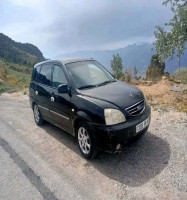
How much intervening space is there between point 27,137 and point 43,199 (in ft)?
10.2

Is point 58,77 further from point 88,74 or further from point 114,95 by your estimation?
point 114,95

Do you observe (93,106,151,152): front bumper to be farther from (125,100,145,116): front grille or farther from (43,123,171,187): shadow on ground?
(43,123,171,187): shadow on ground

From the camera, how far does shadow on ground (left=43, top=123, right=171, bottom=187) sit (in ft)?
13.8

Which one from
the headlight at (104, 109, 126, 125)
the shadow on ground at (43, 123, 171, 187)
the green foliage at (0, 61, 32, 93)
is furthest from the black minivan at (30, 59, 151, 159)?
the green foliage at (0, 61, 32, 93)

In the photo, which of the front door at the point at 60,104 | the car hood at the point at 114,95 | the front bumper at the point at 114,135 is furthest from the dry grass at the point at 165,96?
the front door at the point at 60,104

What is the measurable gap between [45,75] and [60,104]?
1444 mm

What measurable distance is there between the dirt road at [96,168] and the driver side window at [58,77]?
154 cm

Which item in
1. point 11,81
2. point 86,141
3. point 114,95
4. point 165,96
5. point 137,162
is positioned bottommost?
point 11,81

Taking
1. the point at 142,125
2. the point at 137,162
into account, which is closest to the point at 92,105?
the point at 142,125

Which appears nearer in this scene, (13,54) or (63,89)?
(63,89)

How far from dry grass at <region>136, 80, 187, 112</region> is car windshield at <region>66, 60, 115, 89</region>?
2933mm

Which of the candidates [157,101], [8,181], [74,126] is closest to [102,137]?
[74,126]

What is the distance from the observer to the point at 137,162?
4.64 metres

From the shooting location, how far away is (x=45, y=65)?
22.3 feet
